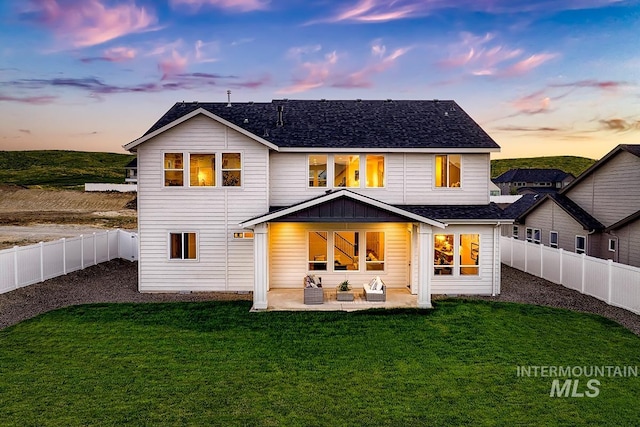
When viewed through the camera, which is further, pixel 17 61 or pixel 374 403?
pixel 17 61

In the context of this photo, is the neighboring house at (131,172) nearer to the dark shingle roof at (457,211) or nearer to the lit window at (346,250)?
the lit window at (346,250)

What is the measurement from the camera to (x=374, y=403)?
6637 mm

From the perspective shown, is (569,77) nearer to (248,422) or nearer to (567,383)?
(567,383)

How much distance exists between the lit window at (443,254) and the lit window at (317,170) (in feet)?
17.2

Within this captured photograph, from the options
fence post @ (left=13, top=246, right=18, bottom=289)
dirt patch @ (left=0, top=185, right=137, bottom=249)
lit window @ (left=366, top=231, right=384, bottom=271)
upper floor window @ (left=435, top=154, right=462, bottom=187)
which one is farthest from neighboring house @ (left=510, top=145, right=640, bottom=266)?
dirt patch @ (left=0, top=185, right=137, bottom=249)

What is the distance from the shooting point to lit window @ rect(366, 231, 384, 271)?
1592cm

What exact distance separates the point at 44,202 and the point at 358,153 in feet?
173

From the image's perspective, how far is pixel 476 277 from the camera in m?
15.2

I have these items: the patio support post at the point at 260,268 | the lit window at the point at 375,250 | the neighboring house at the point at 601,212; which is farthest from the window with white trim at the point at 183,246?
the neighboring house at the point at 601,212

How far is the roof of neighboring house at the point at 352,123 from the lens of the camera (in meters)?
15.9

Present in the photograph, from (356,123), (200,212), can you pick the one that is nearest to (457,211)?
(356,123)

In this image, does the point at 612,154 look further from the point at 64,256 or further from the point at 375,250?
the point at 64,256

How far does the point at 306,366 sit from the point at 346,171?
31.4 ft

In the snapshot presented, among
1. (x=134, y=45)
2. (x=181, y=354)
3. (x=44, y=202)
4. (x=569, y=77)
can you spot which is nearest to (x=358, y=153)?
(x=181, y=354)
